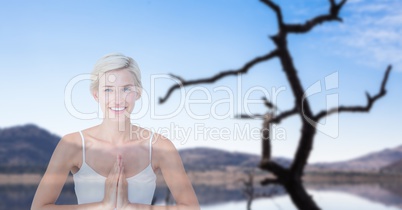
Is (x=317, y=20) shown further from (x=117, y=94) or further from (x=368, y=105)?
(x=117, y=94)

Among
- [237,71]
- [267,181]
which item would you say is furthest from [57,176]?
[267,181]

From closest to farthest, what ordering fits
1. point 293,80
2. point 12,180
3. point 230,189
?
point 293,80, point 230,189, point 12,180

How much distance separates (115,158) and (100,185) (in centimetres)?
12

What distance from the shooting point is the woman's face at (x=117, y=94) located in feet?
4.96

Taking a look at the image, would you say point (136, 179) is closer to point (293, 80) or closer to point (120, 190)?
point (120, 190)

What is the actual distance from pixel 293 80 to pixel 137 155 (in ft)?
5.12

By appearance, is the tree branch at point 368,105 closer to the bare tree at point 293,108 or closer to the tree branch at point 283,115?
the bare tree at point 293,108

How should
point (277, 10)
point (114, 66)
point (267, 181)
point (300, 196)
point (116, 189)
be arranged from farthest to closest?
point (300, 196)
point (267, 181)
point (277, 10)
point (114, 66)
point (116, 189)

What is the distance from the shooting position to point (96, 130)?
1561 mm

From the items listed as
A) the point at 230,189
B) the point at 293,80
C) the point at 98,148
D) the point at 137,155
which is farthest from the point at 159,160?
the point at 230,189

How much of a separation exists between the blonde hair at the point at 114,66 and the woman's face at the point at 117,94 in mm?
11

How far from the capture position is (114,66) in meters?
1.49

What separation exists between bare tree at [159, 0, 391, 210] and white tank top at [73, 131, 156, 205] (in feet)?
4.77

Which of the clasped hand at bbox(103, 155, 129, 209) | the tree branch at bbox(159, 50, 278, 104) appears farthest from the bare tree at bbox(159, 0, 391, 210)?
the clasped hand at bbox(103, 155, 129, 209)
